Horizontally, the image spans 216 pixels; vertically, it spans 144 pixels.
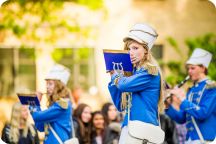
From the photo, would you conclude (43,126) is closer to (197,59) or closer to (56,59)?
(197,59)

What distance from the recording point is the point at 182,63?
53.9 ft

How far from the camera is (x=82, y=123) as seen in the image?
9867mm

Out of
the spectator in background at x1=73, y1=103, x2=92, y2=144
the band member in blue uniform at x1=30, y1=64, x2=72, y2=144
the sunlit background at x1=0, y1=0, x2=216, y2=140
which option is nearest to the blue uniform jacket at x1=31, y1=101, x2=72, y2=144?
the band member in blue uniform at x1=30, y1=64, x2=72, y2=144

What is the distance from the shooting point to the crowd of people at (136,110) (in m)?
5.76

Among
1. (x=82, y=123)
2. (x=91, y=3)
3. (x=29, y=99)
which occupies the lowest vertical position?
(x=82, y=123)

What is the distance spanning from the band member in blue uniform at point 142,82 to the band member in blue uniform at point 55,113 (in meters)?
1.73

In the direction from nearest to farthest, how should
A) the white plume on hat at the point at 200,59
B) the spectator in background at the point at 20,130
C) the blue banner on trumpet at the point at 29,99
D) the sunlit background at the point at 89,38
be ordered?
1. the blue banner on trumpet at the point at 29,99
2. the white plume on hat at the point at 200,59
3. the spectator in background at the point at 20,130
4. the sunlit background at the point at 89,38

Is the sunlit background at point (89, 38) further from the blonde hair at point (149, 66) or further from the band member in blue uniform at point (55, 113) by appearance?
the blonde hair at point (149, 66)

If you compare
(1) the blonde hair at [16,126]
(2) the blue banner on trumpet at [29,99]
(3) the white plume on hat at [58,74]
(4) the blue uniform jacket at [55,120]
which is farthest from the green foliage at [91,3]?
(2) the blue banner on trumpet at [29,99]

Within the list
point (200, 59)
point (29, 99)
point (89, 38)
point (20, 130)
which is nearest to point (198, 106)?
point (200, 59)

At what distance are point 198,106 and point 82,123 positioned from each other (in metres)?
2.73

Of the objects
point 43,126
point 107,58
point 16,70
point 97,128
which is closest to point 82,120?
point 97,128

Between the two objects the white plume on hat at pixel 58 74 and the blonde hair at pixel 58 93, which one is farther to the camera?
the white plume on hat at pixel 58 74

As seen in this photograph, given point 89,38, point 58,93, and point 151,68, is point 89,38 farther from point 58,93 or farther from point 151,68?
point 151,68
